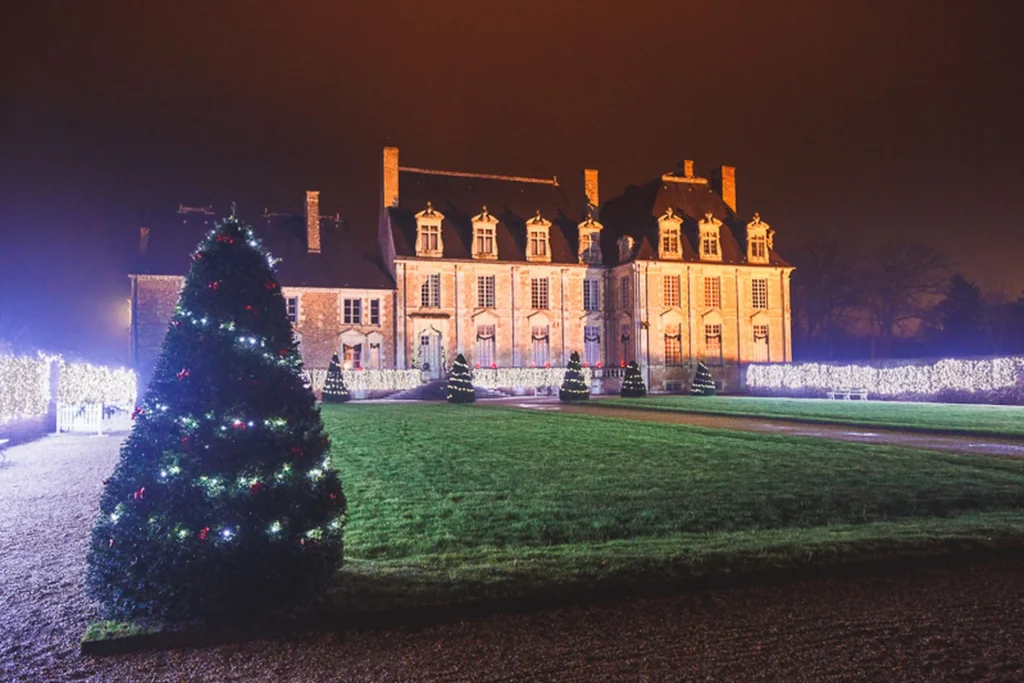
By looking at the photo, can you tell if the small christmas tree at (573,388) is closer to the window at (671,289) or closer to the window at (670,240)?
the window at (671,289)

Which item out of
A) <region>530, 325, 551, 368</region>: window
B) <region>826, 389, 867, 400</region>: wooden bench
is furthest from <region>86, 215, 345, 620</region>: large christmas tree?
<region>530, 325, 551, 368</region>: window

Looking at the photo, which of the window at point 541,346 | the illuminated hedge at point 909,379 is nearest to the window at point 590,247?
the window at point 541,346

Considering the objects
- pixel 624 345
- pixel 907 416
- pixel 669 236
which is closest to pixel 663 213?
pixel 669 236

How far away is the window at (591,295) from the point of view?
40000mm

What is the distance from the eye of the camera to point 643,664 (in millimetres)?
4188

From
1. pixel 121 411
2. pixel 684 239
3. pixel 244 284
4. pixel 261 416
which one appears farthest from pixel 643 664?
pixel 684 239

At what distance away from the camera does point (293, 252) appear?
121 ft

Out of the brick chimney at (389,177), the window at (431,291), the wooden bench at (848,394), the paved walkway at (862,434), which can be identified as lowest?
the paved walkway at (862,434)

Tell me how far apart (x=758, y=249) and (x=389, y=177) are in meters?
18.5

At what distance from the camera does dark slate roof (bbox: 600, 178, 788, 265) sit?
3934 cm

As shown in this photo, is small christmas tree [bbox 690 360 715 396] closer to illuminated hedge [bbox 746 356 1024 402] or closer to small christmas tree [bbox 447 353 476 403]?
illuminated hedge [bbox 746 356 1024 402]

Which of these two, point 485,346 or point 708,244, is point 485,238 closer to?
point 485,346

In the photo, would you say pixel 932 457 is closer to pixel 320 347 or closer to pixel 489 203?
pixel 320 347

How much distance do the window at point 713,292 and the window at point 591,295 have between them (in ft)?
17.3
